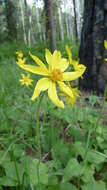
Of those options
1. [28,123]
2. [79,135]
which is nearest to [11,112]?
[28,123]

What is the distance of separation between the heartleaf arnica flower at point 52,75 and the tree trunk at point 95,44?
185cm

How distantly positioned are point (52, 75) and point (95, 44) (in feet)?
6.69

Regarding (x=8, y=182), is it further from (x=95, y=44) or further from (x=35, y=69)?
(x=95, y=44)

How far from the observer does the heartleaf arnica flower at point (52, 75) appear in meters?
0.76

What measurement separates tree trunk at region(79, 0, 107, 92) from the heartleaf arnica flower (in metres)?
1.85

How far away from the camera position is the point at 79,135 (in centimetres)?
137

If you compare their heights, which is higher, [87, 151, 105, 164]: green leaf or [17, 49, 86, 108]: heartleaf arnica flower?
[17, 49, 86, 108]: heartleaf arnica flower

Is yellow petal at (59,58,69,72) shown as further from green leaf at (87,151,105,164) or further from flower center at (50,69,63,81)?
green leaf at (87,151,105,164)

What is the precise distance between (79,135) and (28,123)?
31 cm

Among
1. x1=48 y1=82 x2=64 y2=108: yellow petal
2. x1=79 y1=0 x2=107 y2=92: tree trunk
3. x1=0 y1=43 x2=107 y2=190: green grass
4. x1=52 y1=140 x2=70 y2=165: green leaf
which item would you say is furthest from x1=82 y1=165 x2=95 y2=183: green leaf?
x1=79 y1=0 x2=107 y2=92: tree trunk

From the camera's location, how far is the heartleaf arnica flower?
2.50ft

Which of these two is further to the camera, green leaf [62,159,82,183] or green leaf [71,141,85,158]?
green leaf [71,141,85,158]

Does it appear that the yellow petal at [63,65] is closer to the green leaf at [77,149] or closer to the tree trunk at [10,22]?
the green leaf at [77,149]

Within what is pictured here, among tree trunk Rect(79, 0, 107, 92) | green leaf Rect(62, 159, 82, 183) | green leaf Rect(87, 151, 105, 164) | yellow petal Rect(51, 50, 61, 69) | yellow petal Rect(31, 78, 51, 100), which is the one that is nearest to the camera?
yellow petal Rect(31, 78, 51, 100)
